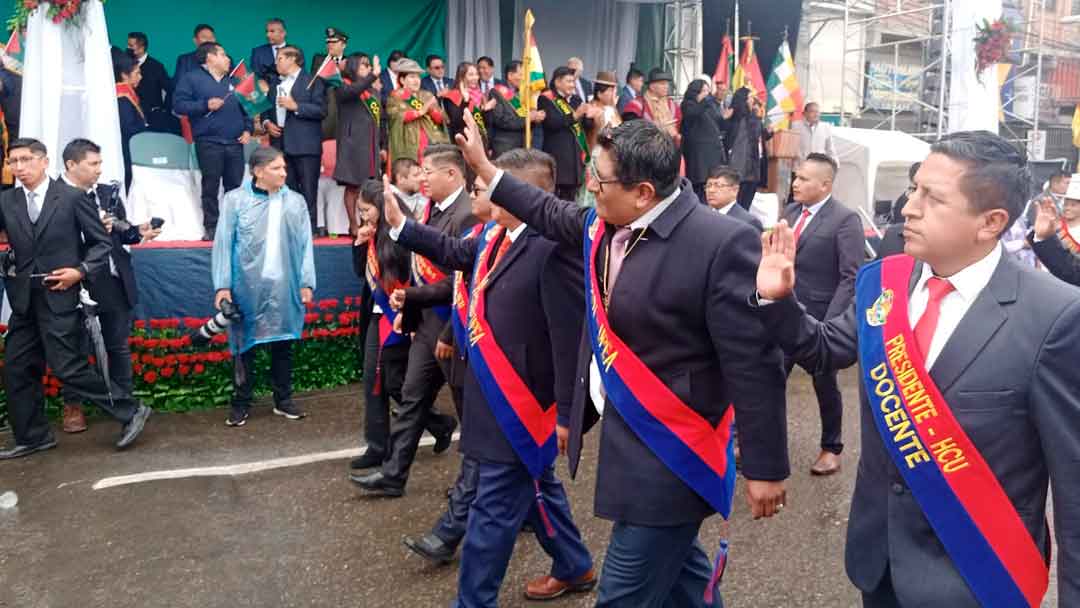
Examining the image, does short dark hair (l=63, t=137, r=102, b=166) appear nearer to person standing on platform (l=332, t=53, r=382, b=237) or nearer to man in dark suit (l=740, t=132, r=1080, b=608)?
person standing on platform (l=332, t=53, r=382, b=237)

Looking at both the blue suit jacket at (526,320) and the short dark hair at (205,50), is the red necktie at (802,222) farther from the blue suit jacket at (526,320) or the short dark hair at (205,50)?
the short dark hair at (205,50)

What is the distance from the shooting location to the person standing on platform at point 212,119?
27.6 ft

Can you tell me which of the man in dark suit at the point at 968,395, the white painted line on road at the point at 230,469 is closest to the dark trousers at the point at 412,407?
the white painted line on road at the point at 230,469

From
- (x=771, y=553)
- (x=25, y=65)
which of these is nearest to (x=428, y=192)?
(x=771, y=553)

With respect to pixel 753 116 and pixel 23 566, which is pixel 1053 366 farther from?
pixel 753 116

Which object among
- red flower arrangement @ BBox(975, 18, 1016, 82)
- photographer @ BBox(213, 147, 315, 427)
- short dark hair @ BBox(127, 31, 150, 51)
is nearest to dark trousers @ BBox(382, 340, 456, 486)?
photographer @ BBox(213, 147, 315, 427)

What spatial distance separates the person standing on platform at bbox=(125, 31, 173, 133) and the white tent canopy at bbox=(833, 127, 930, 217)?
1053 centimetres

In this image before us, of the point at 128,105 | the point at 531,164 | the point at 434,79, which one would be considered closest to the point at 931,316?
the point at 531,164

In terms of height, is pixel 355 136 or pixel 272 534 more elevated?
pixel 355 136

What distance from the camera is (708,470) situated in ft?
8.63

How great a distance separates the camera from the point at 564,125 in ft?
33.1

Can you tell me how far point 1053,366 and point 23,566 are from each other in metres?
4.28

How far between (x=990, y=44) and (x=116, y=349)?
11212 mm

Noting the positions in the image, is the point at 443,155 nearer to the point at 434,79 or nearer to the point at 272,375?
the point at 272,375
